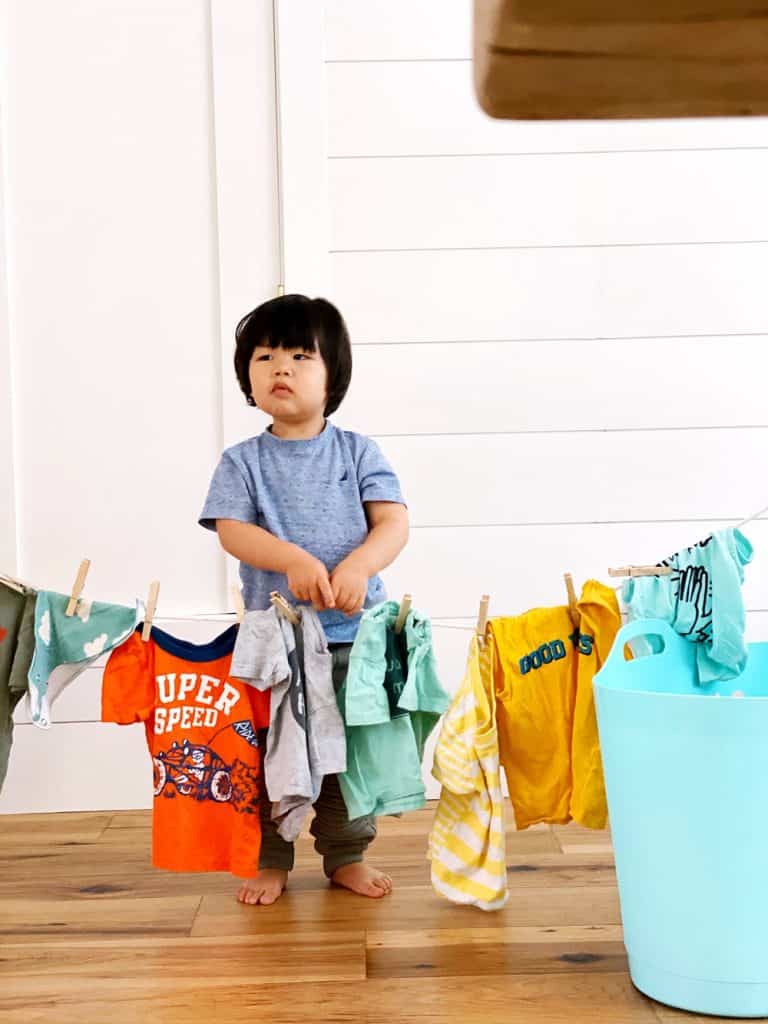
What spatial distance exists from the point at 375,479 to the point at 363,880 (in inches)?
20.2

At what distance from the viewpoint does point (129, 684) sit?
4.76ft

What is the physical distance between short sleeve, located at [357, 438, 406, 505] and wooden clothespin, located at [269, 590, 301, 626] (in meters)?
0.20

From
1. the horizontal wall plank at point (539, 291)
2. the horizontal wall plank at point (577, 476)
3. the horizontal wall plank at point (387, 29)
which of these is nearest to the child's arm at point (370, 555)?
the horizontal wall plank at point (577, 476)

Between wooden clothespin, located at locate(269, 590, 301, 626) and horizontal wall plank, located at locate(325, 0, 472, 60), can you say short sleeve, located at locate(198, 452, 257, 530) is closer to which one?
wooden clothespin, located at locate(269, 590, 301, 626)

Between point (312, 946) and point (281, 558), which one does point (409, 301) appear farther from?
point (312, 946)

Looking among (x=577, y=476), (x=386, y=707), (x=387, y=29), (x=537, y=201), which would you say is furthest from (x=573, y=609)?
(x=387, y=29)

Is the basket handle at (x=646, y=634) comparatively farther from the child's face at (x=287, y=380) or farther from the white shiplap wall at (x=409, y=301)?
the white shiplap wall at (x=409, y=301)

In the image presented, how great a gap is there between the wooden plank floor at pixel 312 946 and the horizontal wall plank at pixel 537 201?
95 centimetres

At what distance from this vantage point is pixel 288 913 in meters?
1.40

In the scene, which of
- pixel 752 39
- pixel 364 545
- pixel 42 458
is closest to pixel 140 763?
pixel 42 458

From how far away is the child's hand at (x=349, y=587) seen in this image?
1446mm

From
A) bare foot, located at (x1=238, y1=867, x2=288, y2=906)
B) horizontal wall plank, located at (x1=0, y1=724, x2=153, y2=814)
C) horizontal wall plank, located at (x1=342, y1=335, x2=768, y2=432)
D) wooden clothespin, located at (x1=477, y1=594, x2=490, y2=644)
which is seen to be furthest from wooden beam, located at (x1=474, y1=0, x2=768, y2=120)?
horizontal wall plank, located at (x1=0, y1=724, x2=153, y2=814)

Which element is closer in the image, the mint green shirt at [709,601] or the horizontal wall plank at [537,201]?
the mint green shirt at [709,601]

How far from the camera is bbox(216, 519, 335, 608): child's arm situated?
144 centimetres
